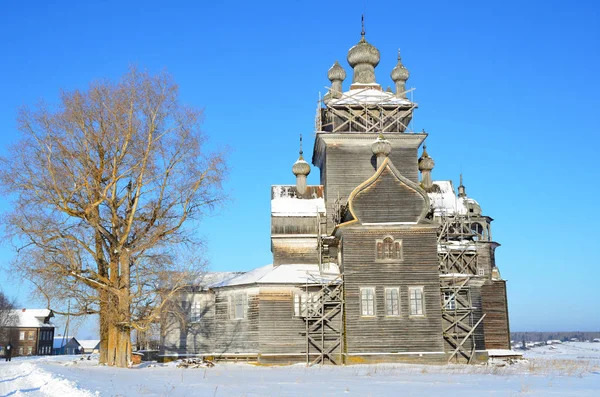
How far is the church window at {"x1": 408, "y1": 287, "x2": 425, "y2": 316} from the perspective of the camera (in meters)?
30.5

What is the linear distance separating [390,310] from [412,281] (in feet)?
5.92

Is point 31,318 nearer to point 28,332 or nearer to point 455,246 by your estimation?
point 28,332

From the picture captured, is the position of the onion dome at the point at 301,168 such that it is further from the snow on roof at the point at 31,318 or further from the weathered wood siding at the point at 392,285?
A: the snow on roof at the point at 31,318

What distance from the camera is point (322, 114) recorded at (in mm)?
39156

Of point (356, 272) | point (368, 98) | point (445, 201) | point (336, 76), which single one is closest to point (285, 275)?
point (356, 272)

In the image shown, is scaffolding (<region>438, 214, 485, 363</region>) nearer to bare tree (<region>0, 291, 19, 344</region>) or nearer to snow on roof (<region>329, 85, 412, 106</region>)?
snow on roof (<region>329, 85, 412, 106</region>)

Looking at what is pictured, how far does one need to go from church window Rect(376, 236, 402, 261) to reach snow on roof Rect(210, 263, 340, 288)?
314 cm

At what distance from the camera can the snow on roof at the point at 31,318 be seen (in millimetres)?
82250

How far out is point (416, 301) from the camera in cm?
3061

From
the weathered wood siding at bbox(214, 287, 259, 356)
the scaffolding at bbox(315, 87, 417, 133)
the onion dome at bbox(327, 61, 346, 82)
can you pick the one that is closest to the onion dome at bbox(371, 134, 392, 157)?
the scaffolding at bbox(315, 87, 417, 133)

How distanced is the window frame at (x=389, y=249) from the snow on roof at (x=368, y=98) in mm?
9508

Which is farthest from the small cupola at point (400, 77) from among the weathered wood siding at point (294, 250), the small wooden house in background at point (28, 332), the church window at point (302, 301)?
the small wooden house in background at point (28, 332)

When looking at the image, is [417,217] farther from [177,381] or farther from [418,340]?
[177,381]

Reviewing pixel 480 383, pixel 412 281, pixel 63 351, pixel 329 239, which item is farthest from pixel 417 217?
pixel 63 351
